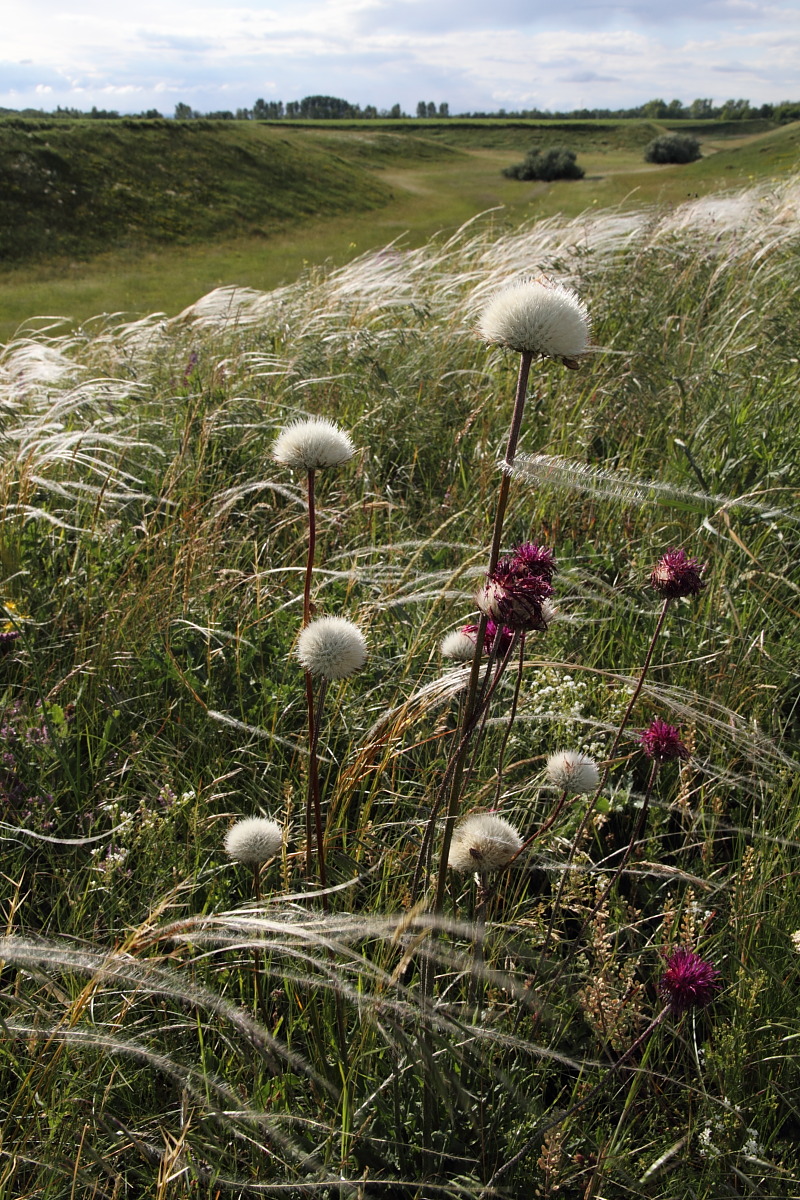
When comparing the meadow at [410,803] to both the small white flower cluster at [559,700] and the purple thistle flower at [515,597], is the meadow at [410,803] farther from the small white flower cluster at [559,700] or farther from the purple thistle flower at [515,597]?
the purple thistle flower at [515,597]

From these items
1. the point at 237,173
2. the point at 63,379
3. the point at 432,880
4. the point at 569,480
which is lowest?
the point at 432,880

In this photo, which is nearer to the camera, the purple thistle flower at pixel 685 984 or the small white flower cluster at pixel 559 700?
the purple thistle flower at pixel 685 984

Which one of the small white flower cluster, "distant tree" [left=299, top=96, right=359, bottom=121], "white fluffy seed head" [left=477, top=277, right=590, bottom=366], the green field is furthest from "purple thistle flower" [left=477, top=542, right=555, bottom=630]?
"distant tree" [left=299, top=96, right=359, bottom=121]

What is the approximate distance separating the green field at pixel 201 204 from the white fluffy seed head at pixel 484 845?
12.2 metres

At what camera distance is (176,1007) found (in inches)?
64.4

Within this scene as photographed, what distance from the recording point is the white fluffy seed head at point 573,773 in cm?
149

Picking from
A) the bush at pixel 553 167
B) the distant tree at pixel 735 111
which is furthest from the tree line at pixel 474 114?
the bush at pixel 553 167

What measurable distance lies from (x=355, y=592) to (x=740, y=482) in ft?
5.15

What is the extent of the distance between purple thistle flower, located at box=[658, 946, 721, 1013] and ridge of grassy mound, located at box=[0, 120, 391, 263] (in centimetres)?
2672

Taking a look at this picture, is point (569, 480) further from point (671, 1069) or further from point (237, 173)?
point (237, 173)

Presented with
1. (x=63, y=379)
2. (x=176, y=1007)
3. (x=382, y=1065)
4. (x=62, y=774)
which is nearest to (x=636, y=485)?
(x=382, y=1065)

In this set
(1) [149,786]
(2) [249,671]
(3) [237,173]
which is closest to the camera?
(1) [149,786]

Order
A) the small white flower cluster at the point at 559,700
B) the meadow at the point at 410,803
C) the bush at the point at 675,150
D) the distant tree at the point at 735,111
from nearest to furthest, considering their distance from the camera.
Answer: the meadow at the point at 410,803 → the small white flower cluster at the point at 559,700 → the bush at the point at 675,150 → the distant tree at the point at 735,111

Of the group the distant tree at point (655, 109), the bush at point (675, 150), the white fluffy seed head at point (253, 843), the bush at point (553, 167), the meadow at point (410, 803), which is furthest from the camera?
the distant tree at point (655, 109)
